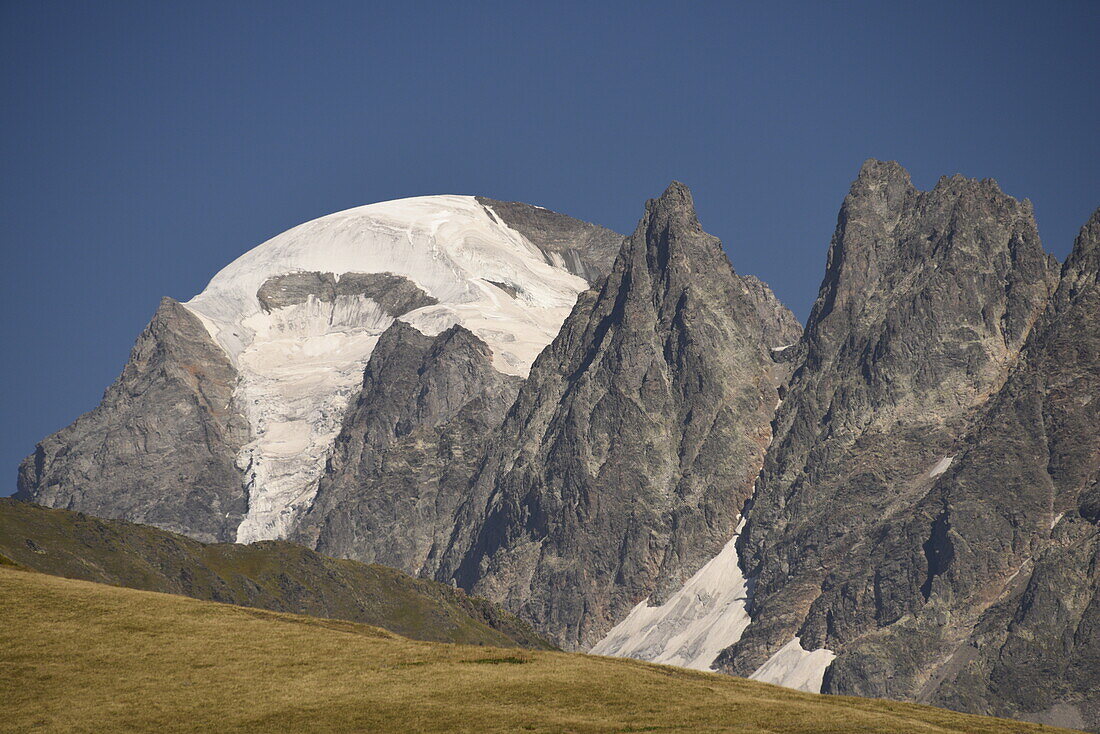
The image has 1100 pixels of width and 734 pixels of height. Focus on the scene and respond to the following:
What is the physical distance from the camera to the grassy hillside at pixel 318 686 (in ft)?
267

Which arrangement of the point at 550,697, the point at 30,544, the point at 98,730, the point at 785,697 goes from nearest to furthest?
the point at 98,730 < the point at 550,697 < the point at 785,697 < the point at 30,544

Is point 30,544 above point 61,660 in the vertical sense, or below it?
above

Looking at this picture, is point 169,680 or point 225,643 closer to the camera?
point 169,680

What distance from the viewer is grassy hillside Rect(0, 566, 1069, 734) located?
81.3 meters

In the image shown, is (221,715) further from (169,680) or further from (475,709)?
(475,709)

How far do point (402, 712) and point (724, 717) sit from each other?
1627 centimetres

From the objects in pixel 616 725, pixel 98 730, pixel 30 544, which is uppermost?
pixel 30 544

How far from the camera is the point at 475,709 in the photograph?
272 ft

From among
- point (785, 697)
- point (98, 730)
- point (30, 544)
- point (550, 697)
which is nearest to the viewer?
point (98, 730)

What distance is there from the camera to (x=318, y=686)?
86.9 metres

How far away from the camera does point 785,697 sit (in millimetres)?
94750

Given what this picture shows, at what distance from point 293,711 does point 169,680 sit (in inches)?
343

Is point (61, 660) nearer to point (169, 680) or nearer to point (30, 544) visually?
point (169, 680)

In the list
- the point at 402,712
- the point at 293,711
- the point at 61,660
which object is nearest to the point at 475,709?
the point at 402,712
